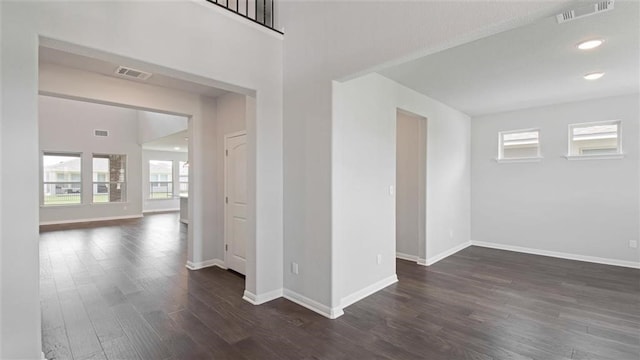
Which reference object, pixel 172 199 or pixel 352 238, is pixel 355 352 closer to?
pixel 352 238

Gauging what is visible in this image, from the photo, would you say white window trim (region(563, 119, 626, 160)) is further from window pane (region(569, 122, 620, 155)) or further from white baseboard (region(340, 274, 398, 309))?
white baseboard (region(340, 274, 398, 309))

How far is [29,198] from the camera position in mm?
2008

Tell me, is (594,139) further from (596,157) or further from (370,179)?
(370,179)

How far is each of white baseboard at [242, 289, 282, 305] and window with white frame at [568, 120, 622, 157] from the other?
549cm

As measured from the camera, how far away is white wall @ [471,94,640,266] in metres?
4.67

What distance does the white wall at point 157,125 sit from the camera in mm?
7008

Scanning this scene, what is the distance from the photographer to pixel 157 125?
8.59 m

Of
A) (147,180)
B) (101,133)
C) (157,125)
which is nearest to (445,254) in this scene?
(157,125)

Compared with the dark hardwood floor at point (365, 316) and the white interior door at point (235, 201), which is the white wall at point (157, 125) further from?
the dark hardwood floor at point (365, 316)

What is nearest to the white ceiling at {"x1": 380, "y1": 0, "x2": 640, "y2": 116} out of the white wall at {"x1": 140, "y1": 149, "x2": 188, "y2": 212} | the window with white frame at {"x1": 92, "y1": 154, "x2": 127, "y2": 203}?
the window with white frame at {"x1": 92, "y1": 154, "x2": 127, "y2": 203}

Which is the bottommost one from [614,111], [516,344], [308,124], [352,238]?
[516,344]

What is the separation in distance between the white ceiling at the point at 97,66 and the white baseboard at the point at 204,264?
2666 mm

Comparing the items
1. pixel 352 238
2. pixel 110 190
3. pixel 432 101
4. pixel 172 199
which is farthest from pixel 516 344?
pixel 172 199

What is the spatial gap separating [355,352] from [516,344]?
1.39m
